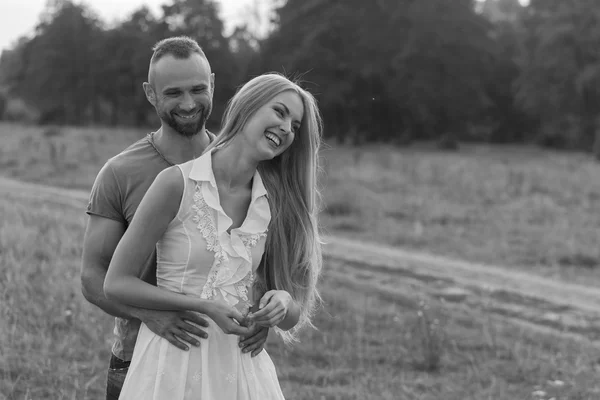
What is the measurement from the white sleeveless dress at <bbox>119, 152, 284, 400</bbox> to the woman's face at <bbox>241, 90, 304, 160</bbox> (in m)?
0.16

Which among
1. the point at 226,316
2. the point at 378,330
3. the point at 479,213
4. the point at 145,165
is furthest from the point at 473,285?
the point at 226,316

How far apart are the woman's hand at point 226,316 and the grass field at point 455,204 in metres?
8.16

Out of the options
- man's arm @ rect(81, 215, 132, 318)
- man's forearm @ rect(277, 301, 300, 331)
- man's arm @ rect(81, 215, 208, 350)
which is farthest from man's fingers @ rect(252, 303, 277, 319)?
man's arm @ rect(81, 215, 132, 318)

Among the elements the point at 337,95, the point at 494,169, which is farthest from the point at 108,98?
the point at 494,169

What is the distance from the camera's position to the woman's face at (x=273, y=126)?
2.59 m

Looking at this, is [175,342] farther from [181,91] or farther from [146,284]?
[181,91]

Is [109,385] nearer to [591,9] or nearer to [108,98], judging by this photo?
[591,9]

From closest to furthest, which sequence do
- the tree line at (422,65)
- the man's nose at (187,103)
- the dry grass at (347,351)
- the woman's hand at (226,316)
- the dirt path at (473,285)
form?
1. the woman's hand at (226,316)
2. the man's nose at (187,103)
3. the dry grass at (347,351)
4. the dirt path at (473,285)
5. the tree line at (422,65)

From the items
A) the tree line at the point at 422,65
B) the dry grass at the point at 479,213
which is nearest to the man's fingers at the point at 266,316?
the dry grass at the point at 479,213

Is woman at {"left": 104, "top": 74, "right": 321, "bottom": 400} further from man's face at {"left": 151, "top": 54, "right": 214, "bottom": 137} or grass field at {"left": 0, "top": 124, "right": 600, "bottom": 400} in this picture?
grass field at {"left": 0, "top": 124, "right": 600, "bottom": 400}

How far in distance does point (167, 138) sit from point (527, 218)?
1219 centimetres

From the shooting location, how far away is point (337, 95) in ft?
131

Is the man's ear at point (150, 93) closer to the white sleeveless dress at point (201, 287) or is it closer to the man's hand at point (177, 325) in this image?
the white sleeveless dress at point (201, 287)

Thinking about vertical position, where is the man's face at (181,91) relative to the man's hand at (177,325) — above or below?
above
